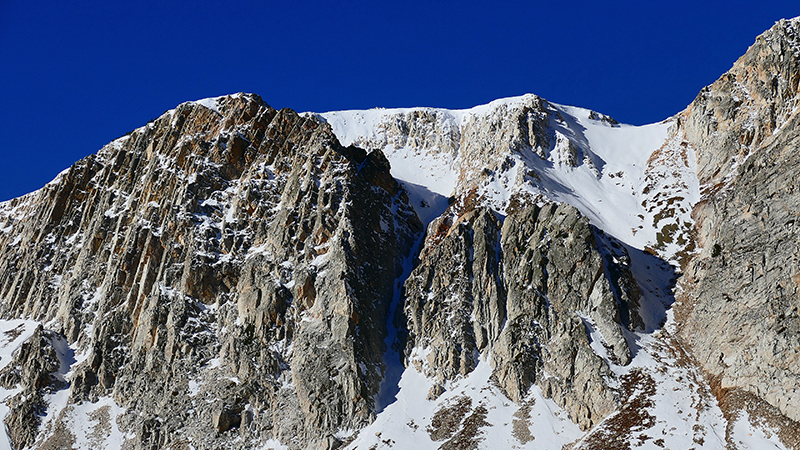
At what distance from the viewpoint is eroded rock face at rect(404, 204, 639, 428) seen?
69062 millimetres

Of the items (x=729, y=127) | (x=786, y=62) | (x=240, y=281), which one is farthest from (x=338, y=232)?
(x=786, y=62)

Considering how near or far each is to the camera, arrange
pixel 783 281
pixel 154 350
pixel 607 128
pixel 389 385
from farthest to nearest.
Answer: pixel 607 128
pixel 154 350
pixel 389 385
pixel 783 281

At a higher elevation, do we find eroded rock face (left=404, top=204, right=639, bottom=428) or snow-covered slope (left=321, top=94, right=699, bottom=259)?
snow-covered slope (left=321, top=94, right=699, bottom=259)

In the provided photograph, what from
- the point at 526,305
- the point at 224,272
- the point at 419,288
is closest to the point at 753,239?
the point at 526,305

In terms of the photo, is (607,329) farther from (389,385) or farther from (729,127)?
(729,127)

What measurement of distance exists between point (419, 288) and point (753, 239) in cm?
3982

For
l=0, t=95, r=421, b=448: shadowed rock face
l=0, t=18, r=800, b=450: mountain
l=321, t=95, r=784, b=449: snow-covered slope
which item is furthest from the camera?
l=0, t=95, r=421, b=448: shadowed rock face

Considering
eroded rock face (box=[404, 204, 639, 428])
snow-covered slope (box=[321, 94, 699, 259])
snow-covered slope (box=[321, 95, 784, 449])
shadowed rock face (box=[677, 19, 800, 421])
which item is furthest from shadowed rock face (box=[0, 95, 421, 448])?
shadowed rock face (box=[677, 19, 800, 421])

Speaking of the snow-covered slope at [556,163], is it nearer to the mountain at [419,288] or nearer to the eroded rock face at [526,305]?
the mountain at [419,288]

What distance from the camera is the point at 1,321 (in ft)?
350

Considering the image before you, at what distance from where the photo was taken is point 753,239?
6838 cm

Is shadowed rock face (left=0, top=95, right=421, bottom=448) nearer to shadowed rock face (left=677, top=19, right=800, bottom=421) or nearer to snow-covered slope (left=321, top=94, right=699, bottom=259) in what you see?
snow-covered slope (left=321, top=94, right=699, bottom=259)

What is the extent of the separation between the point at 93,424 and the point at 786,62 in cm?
10427

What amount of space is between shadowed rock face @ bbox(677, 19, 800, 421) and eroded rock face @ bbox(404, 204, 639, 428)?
8.76 metres
